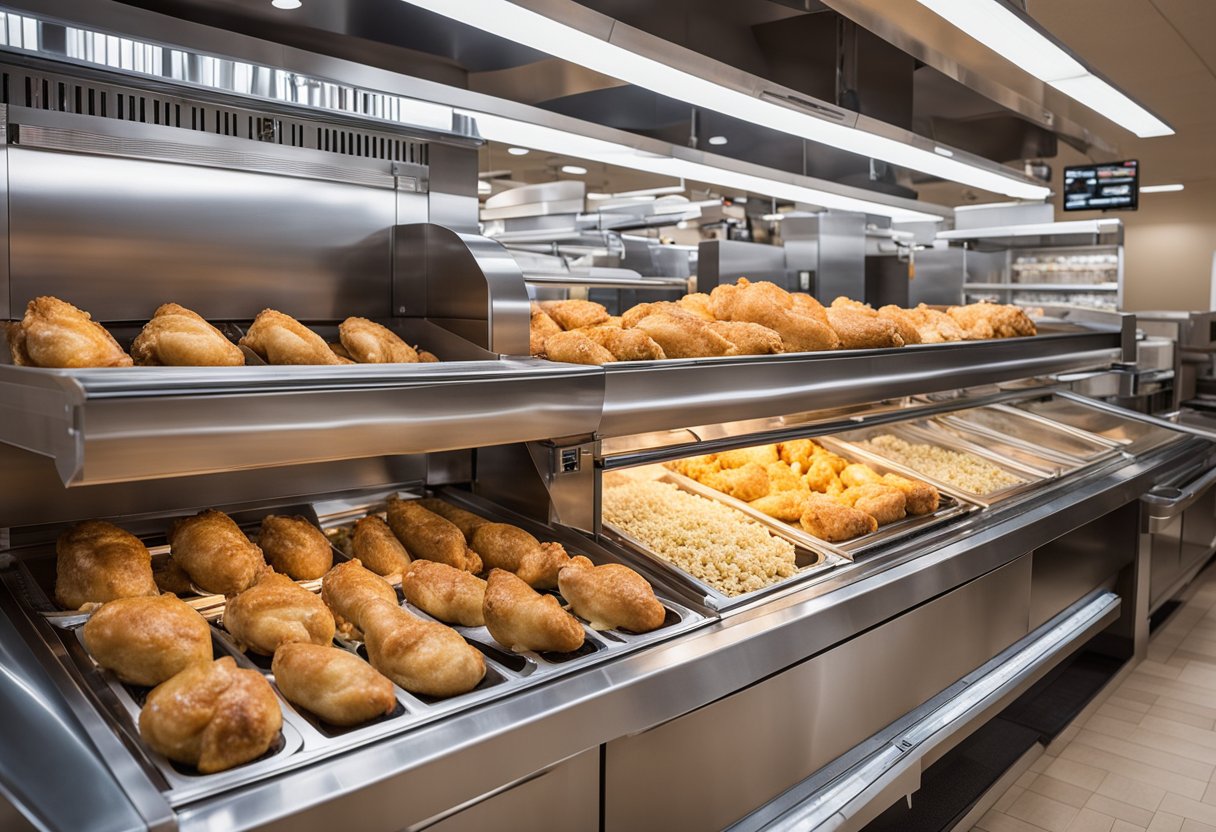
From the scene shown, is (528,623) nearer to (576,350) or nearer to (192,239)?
(576,350)

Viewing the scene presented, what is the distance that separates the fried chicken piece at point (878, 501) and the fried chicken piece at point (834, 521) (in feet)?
0.29

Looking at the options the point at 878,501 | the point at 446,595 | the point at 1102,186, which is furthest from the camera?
the point at 1102,186

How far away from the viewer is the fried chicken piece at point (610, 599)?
1850 millimetres

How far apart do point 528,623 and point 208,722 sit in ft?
1.98

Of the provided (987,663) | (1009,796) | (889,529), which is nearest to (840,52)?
(889,529)

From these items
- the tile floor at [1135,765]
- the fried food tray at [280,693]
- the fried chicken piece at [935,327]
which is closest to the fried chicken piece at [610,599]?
the fried food tray at [280,693]

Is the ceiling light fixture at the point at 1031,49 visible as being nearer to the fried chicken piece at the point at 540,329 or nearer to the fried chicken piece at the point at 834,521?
the fried chicken piece at the point at 540,329

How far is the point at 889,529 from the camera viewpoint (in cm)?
275

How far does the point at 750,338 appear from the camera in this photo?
2641mm

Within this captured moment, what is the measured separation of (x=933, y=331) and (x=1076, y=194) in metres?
6.54

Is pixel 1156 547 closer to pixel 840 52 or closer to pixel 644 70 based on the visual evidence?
pixel 840 52

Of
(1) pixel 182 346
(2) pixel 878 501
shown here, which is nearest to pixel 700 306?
(2) pixel 878 501

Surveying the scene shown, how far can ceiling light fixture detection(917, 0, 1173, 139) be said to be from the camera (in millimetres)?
2373

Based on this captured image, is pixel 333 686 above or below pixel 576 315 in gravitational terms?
below
